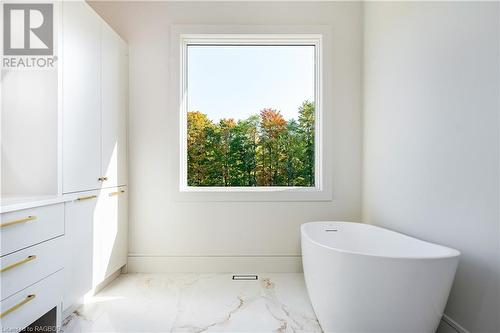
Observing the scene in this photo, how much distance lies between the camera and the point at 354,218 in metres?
2.57

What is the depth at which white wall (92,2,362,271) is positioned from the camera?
99.3 inches

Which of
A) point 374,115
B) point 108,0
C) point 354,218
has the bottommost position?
point 354,218

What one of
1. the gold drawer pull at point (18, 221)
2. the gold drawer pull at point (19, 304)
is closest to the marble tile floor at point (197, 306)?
the gold drawer pull at point (19, 304)

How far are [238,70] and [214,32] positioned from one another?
38 cm

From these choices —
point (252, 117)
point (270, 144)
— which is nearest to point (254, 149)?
point (270, 144)

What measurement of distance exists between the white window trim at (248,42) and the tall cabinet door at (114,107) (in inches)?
16.8

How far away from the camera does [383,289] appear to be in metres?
1.30

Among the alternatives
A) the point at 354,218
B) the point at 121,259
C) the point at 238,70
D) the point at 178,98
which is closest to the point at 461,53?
the point at 354,218

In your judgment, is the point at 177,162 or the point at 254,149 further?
the point at 254,149

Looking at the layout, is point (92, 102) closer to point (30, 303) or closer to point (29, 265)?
point (29, 265)

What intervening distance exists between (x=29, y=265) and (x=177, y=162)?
1.35m

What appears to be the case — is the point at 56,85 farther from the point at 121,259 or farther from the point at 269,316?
the point at 269,316

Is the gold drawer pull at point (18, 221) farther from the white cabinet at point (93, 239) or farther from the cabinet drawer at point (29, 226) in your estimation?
the white cabinet at point (93, 239)

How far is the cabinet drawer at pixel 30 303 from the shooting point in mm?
1227
